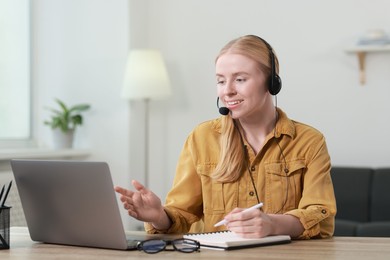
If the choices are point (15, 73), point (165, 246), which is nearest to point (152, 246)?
point (165, 246)

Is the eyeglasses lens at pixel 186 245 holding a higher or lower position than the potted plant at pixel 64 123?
higher

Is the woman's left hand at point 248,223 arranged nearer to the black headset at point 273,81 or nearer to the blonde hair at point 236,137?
the blonde hair at point 236,137

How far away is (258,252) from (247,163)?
51 centimetres

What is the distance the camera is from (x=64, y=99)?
16.0ft

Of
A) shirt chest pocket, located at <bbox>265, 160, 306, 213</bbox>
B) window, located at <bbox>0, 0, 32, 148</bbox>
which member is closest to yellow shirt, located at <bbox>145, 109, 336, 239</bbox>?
shirt chest pocket, located at <bbox>265, 160, 306, 213</bbox>

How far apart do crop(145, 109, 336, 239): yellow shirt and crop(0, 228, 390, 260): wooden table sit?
0.73 feet

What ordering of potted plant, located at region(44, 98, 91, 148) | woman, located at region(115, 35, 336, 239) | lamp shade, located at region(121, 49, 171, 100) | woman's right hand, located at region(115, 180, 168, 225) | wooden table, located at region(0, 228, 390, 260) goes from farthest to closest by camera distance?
potted plant, located at region(44, 98, 91, 148), lamp shade, located at region(121, 49, 171, 100), woman, located at region(115, 35, 336, 239), woman's right hand, located at region(115, 180, 168, 225), wooden table, located at region(0, 228, 390, 260)

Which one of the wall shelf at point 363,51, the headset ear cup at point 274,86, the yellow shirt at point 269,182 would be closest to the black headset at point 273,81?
the headset ear cup at point 274,86

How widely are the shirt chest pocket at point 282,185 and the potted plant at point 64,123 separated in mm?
2666

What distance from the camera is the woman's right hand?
2.05m

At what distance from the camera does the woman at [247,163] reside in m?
2.15

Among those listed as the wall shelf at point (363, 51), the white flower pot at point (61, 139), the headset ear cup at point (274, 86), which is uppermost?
the headset ear cup at point (274, 86)

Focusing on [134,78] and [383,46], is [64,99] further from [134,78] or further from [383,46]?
[383,46]

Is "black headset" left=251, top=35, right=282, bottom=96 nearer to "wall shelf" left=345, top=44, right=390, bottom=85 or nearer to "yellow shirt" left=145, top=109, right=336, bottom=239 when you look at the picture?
"yellow shirt" left=145, top=109, right=336, bottom=239
